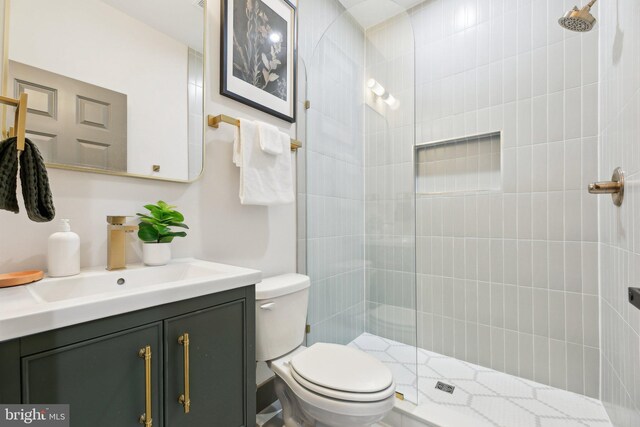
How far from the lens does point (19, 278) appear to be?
0.75 m

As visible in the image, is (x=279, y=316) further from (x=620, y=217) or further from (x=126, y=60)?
(x=620, y=217)

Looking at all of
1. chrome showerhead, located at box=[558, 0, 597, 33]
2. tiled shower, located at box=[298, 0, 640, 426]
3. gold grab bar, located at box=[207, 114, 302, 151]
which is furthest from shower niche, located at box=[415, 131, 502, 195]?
gold grab bar, located at box=[207, 114, 302, 151]

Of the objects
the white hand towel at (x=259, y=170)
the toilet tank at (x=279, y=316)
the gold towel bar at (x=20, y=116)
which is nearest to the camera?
the gold towel bar at (x=20, y=116)

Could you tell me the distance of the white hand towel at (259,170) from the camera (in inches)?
53.4

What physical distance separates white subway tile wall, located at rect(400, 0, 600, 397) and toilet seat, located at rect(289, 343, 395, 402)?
1097 millimetres

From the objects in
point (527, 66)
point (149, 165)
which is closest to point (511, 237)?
point (527, 66)

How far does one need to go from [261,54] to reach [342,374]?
5.31 ft

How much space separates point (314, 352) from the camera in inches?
50.9

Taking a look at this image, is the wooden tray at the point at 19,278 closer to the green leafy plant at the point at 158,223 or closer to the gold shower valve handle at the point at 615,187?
the green leafy plant at the point at 158,223

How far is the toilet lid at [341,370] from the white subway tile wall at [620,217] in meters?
0.87

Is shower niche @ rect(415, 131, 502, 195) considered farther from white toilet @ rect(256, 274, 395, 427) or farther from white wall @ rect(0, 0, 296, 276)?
white toilet @ rect(256, 274, 395, 427)

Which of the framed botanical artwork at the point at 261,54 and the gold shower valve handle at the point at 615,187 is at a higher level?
the framed botanical artwork at the point at 261,54

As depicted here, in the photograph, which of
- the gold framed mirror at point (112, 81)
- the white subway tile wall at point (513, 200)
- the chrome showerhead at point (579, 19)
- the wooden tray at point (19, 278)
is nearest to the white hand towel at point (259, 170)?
the gold framed mirror at point (112, 81)

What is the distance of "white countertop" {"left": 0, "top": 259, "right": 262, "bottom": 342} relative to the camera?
560 millimetres
